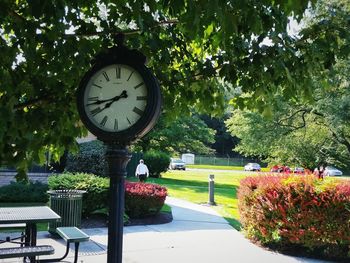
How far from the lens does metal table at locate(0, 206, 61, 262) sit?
21.4ft

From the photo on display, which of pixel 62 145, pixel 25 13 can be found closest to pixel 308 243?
pixel 62 145

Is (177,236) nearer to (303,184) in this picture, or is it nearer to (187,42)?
(303,184)

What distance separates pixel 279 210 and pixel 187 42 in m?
6.15

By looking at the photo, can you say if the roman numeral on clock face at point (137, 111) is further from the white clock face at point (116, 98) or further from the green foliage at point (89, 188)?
the green foliage at point (89, 188)

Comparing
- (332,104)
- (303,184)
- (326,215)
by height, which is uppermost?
(332,104)

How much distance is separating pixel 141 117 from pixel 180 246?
24.3ft

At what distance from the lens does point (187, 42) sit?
4.44m

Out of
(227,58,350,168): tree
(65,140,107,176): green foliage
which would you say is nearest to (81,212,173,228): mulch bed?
(65,140,107,176): green foliage

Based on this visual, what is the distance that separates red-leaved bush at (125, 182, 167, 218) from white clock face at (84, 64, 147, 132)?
33.5 ft

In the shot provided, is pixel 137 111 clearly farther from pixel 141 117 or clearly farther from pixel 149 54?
pixel 149 54

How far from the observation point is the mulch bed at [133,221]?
11.8m

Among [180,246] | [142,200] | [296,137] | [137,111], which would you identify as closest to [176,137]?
[296,137]

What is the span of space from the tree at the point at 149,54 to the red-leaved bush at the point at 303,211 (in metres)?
5.52

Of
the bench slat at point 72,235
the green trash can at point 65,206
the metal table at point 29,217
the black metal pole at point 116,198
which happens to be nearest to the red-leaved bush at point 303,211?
the green trash can at point 65,206
